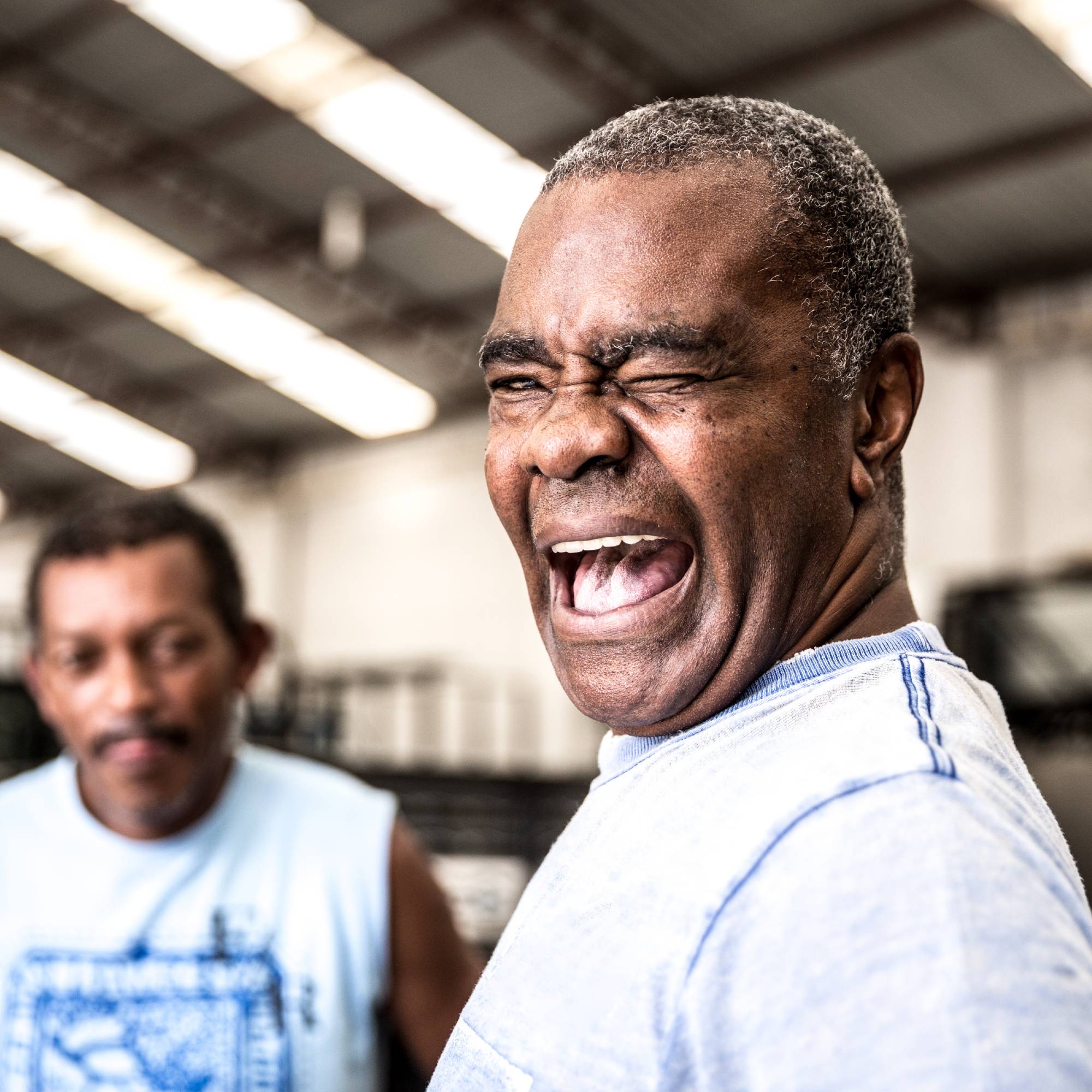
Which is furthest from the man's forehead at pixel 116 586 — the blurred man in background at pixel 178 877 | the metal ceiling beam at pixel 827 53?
the metal ceiling beam at pixel 827 53

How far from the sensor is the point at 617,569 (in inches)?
41.7

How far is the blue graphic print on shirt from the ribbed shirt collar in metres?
1.31

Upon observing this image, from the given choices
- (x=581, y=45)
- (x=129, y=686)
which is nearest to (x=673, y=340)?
(x=129, y=686)

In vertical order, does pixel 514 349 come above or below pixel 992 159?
below

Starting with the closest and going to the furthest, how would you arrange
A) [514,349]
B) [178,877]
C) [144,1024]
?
[514,349] → [144,1024] → [178,877]

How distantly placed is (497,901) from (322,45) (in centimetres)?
593

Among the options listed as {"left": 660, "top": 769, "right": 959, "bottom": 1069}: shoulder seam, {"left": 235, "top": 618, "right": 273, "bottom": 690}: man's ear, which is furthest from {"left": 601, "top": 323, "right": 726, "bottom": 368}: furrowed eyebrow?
{"left": 235, "top": 618, "right": 273, "bottom": 690}: man's ear

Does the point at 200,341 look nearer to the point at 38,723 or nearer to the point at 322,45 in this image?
the point at 322,45

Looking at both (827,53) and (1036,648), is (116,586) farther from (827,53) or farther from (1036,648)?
(827,53)

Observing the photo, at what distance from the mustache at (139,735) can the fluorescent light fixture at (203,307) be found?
32.9ft

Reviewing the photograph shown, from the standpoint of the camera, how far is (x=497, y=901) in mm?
6715

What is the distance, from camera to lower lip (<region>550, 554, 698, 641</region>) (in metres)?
1.02

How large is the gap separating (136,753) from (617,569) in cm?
139

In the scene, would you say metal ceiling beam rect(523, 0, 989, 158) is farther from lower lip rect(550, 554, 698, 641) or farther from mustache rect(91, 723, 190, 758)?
lower lip rect(550, 554, 698, 641)
